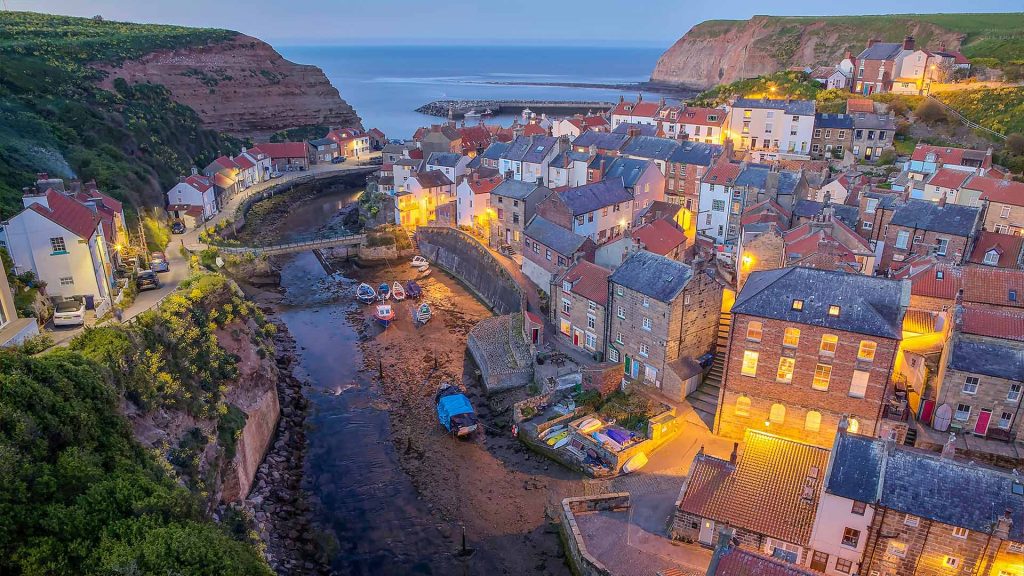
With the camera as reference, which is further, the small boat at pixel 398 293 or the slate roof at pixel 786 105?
the slate roof at pixel 786 105

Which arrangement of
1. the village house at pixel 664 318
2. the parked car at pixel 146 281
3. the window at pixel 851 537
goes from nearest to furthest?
the window at pixel 851 537, the village house at pixel 664 318, the parked car at pixel 146 281

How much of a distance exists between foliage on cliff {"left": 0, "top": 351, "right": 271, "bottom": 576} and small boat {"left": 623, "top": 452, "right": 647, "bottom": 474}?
56.5 feet

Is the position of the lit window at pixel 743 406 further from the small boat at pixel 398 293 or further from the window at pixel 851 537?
the small boat at pixel 398 293

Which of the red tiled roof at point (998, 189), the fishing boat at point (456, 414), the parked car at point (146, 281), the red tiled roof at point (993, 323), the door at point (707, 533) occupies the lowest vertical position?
the fishing boat at point (456, 414)

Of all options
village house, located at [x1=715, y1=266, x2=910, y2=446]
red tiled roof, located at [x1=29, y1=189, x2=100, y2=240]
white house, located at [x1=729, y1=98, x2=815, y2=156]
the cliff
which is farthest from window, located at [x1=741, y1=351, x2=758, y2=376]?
the cliff

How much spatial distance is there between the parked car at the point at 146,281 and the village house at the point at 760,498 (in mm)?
34406

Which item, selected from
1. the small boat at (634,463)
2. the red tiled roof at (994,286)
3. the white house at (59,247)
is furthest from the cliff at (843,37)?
the white house at (59,247)

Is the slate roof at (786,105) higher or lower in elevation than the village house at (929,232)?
higher

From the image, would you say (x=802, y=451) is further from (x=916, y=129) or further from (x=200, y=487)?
(x=916, y=129)

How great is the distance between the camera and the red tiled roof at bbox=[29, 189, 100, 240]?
34.7 metres

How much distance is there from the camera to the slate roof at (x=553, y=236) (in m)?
46.1

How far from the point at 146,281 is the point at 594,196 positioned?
114 feet

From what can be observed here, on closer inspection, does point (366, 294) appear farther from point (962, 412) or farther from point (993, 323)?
point (993, 323)

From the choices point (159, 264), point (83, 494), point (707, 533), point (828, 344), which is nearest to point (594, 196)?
point (828, 344)
